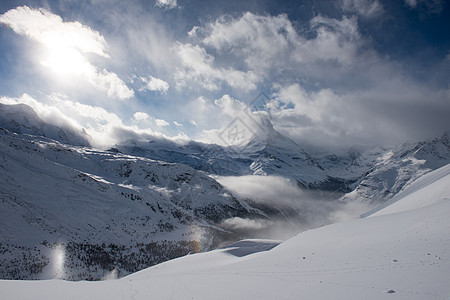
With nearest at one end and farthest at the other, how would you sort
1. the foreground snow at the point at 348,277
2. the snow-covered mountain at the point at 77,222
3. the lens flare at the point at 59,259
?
the foreground snow at the point at 348,277, the lens flare at the point at 59,259, the snow-covered mountain at the point at 77,222

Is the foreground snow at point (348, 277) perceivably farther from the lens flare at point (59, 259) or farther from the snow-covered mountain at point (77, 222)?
the snow-covered mountain at point (77, 222)

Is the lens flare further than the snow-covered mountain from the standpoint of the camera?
No

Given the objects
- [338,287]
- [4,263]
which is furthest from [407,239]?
[4,263]

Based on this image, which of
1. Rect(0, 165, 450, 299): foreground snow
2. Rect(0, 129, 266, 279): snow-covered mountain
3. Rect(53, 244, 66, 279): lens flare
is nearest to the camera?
Rect(0, 165, 450, 299): foreground snow

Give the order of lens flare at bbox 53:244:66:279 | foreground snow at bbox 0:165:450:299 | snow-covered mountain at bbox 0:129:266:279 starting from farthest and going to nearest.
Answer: snow-covered mountain at bbox 0:129:266:279, lens flare at bbox 53:244:66:279, foreground snow at bbox 0:165:450:299

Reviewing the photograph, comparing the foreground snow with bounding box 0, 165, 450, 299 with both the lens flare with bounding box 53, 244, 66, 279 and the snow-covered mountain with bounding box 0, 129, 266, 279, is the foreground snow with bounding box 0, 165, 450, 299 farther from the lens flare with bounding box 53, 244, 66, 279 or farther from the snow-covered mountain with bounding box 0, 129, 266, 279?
the snow-covered mountain with bounding box 0, 129, 266, 279

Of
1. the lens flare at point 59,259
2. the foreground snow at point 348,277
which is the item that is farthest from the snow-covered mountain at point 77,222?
the foreground snow at point 348,277

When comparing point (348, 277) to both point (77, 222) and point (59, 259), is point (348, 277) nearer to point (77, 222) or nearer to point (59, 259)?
point (59, 259)

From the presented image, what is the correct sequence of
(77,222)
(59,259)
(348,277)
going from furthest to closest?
(77,222) → (59,259) → (348,277)

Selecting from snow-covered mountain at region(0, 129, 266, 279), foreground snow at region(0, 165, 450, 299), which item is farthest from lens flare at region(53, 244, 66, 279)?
foreground snow at region(0, 165, 450, 299)

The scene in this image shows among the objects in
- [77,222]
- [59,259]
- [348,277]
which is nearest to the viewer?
[348,277]

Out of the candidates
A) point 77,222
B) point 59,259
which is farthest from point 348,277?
point 77,222

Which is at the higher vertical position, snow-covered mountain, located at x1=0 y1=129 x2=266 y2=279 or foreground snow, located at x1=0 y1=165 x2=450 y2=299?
snow-covered mountain, located at x1=0 y1=129 x2=266 y2=279

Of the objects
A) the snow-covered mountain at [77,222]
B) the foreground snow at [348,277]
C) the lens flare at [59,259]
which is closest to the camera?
the foreground snow at [348,277]
